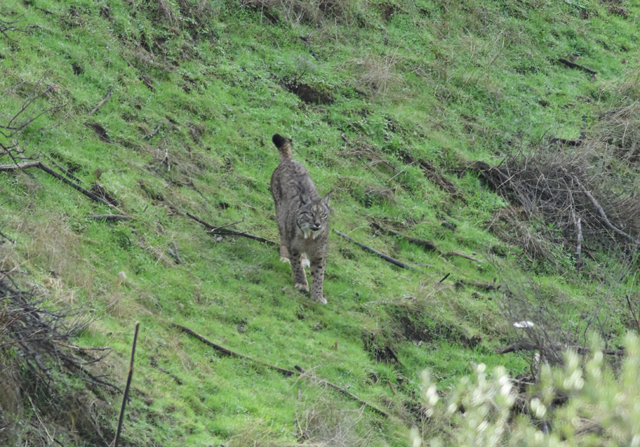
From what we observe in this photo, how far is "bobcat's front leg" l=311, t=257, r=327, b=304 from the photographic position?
11.7m

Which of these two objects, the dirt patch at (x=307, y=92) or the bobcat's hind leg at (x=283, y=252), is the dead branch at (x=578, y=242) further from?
the bobcat's hind leg at (x=283, y=252)

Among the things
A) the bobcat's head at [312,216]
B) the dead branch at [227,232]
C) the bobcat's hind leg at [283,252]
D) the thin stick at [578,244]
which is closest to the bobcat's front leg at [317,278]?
the bobcat's head at [312,216]

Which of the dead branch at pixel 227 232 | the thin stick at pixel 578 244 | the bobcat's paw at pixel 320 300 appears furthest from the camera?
the thin stick at pixel 578 244

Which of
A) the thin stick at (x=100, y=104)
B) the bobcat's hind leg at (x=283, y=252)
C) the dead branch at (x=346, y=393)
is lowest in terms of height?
the bobcat's hind leg at (x=283, y=252)

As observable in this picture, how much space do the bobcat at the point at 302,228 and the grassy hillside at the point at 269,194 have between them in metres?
0.31

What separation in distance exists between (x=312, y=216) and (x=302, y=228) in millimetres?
257

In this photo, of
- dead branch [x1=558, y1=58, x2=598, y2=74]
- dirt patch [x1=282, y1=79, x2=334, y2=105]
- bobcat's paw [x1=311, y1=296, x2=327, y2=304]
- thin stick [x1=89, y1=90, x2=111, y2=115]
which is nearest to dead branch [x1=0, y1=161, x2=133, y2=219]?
thin stick [x1=89, y1=90, x2=111, y2=115]

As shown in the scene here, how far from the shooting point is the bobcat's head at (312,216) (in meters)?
11.5

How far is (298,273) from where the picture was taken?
1189cm

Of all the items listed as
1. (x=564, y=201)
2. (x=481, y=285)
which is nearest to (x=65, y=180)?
(x=481, y=285)

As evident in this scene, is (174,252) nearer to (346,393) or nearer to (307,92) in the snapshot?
(346,393)

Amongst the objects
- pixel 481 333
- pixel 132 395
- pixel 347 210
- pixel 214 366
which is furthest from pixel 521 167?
pixel 132 395

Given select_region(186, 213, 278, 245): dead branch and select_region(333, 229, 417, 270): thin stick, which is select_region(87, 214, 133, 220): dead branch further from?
select_region(333, 229, 417, 270): thin stick

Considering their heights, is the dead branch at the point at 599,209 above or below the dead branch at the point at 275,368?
below
